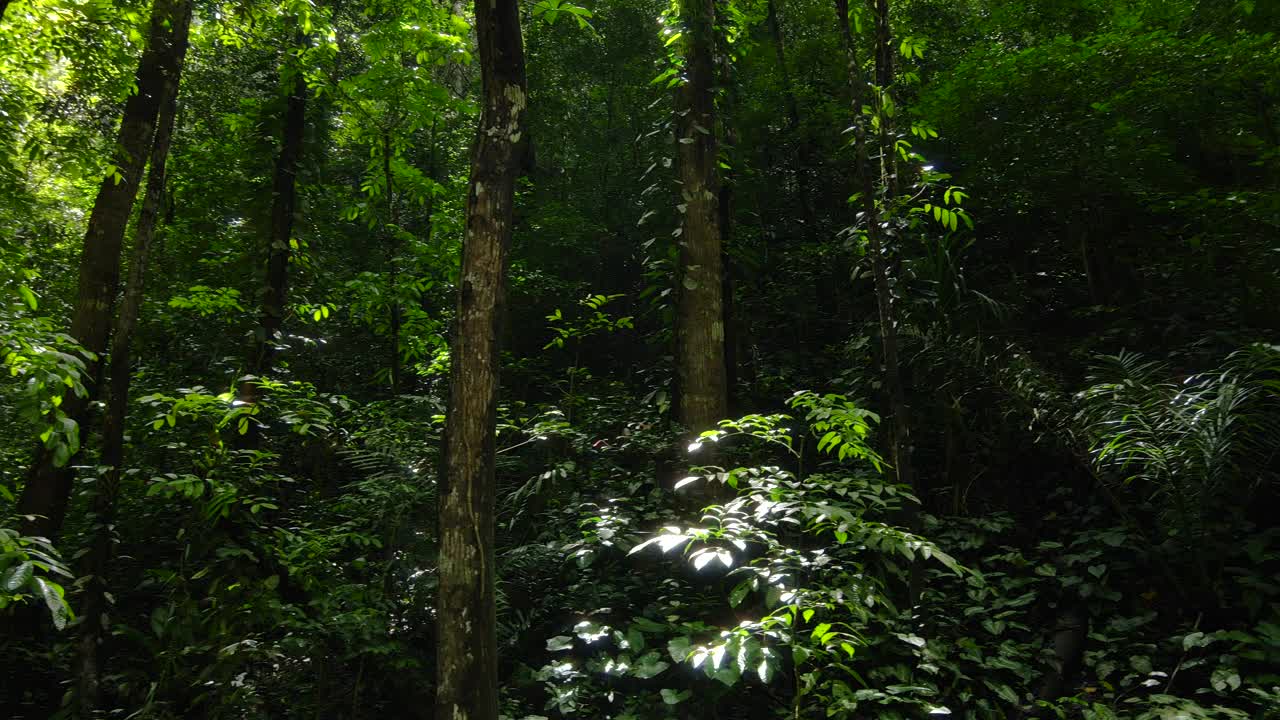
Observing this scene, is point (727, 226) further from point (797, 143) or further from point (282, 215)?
point (282, 215)

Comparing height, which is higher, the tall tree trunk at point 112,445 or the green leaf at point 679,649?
the tall tree trunk at point 112,445

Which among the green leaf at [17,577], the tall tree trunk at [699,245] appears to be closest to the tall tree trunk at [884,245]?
the tall tree trunk at [699,245]

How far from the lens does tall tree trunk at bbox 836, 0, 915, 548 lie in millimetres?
4773

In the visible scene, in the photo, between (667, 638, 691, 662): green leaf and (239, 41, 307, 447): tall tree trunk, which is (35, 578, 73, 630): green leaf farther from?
(239, 41, 307, 447): tall tree trunk

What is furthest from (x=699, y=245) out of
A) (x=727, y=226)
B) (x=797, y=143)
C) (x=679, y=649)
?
(x=797, y=143)

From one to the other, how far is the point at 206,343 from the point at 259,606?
187 inches

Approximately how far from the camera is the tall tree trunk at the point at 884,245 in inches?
188

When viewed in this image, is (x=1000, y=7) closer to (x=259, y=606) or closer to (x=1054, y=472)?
(x=1054, y=472)

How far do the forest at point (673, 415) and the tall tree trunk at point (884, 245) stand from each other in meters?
0.03

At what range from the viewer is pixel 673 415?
5957 mm

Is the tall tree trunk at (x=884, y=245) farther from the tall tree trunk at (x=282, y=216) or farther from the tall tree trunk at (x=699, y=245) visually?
the tall tree trunk at (x=282, y=216)

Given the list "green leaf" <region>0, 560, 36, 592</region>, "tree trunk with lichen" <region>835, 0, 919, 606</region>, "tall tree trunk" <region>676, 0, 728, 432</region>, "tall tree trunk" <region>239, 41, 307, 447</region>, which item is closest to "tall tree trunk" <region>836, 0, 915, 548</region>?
"tree trunk with lichen" <region>835, 0, 919, 606</region>

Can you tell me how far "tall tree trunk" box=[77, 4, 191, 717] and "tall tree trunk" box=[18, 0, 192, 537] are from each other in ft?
1.21

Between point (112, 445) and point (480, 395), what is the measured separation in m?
3.41
